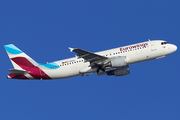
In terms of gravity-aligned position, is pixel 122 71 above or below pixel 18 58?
below

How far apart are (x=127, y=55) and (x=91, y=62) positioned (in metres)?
6.46

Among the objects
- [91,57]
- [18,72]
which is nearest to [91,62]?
[91,57]

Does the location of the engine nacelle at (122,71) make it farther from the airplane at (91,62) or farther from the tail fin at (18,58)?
the tail fin at (18,58)

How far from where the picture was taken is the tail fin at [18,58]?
49.0m

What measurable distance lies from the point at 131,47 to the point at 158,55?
5090mm

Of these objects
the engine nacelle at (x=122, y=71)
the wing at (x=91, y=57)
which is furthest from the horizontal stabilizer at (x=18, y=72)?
the engine nacelle at (x=122, y=71)

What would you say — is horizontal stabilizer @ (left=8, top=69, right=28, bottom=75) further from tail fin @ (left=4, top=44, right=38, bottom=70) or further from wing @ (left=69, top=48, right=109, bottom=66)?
wing @ (left=69, top=48, right=109, bottom=66)

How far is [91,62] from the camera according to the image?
46688 mm

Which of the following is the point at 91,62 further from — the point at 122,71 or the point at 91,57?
the point at 122,71

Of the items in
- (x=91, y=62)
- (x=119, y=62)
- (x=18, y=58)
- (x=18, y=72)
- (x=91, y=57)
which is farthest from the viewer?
(x=18, y=58)

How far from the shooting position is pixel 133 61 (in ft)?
154

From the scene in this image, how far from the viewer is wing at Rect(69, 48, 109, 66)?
43.4 metres

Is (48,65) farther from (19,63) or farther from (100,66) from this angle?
(100,66)

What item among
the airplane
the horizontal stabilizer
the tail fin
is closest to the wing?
the airplane
